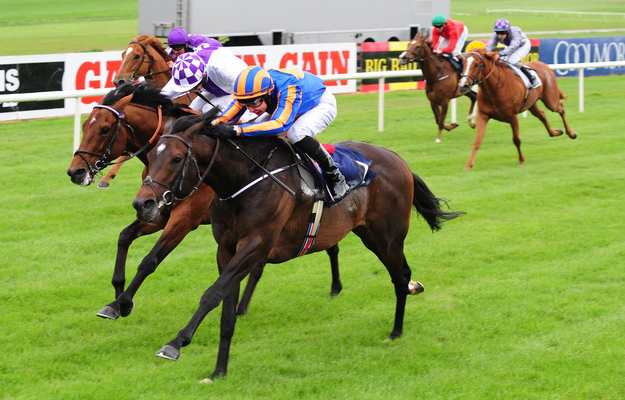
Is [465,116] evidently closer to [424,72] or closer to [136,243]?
[424,72]

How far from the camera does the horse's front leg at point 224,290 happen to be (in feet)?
15.2

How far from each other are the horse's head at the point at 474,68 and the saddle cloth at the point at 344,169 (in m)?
5.86

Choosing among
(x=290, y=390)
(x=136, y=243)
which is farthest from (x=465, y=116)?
(x=290, y=390)

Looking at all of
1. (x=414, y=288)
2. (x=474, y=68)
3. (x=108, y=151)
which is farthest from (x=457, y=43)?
(x=108, y=151)

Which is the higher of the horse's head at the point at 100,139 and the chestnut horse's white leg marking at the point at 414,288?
the horse's head at the point at 100,139

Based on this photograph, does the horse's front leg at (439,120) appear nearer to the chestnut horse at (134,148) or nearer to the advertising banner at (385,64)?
the advertising banner at (385,64)

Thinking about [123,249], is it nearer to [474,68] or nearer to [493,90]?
[474,68]

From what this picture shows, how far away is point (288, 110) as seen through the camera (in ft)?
16.5

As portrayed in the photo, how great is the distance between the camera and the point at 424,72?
1330 cm

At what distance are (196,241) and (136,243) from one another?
0.54 m

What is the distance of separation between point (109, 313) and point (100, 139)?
3.83ft

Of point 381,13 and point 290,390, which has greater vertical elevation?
point 381,13

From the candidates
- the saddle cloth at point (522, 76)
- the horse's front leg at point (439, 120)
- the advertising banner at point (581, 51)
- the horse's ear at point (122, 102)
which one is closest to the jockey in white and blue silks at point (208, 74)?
the horse's ear at point (122, 102)

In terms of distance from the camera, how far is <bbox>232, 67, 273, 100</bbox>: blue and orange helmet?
4867 millimetres
